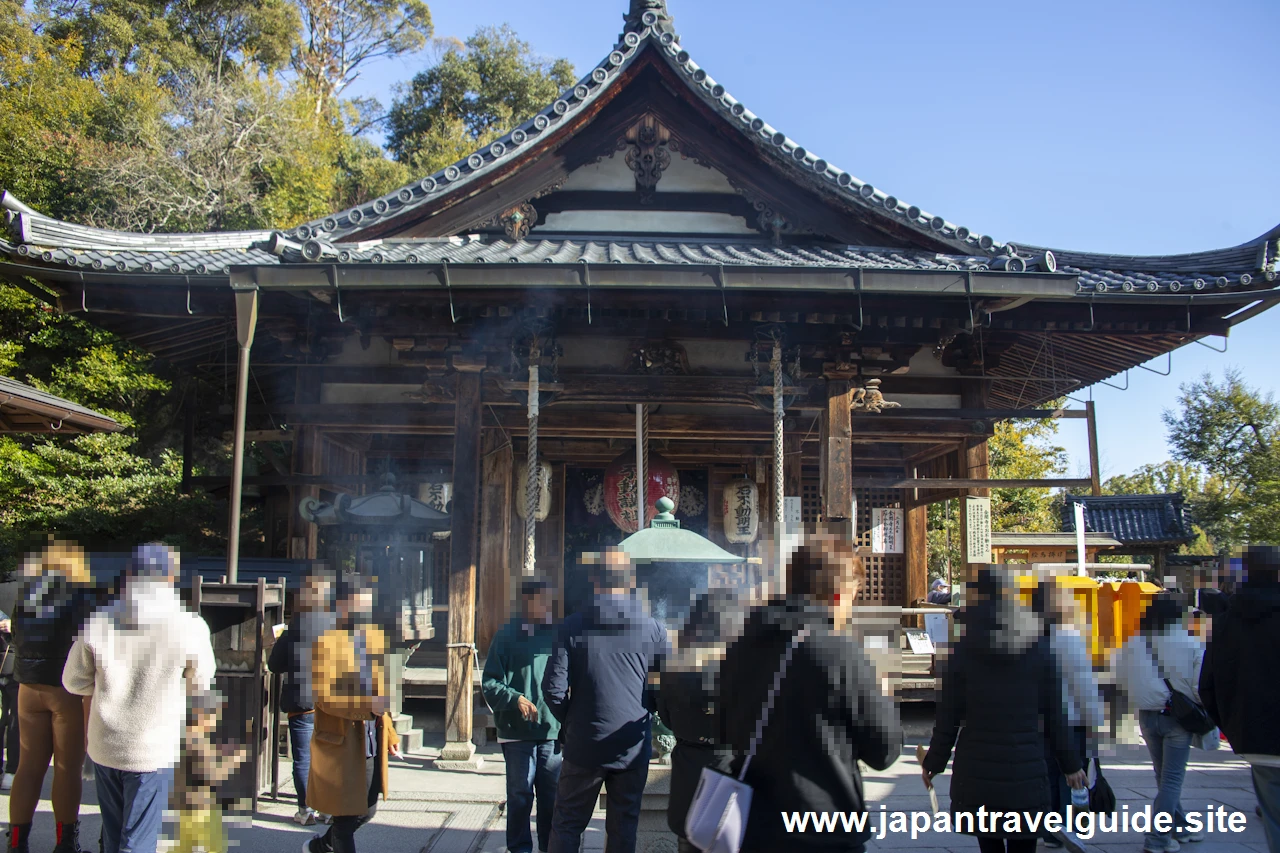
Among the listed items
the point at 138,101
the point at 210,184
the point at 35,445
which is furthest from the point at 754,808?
the point at 138,101

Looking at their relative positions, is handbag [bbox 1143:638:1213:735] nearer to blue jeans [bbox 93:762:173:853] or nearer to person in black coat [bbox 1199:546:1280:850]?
person in black coat [bbox 1199:546:1280:850]

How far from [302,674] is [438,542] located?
611 centimetres

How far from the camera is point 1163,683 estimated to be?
5.35 metres

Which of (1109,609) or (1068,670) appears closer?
(1068,670)

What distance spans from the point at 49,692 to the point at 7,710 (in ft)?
6.35

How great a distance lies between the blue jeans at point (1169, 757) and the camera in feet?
17.7

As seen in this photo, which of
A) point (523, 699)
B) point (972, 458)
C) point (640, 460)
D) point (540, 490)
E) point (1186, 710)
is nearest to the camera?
point (523, 699)

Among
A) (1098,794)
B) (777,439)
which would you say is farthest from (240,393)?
(1098,794)

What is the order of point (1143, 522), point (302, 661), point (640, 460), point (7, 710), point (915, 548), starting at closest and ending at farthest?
point (302, 661) < point (7, 710) < point (640, 460) < point (915, 548) < point (1143, 522)

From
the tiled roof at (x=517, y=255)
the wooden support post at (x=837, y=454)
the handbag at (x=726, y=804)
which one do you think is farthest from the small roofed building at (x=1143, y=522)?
the handbag at (x=726, y=804)

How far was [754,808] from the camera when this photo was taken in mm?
2961

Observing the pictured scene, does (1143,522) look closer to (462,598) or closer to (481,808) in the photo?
(462,598)

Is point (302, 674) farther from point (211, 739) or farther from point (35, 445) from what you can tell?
point (35, 445)

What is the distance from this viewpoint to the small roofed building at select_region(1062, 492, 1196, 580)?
1930cm
